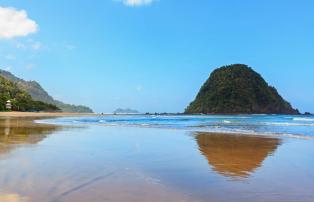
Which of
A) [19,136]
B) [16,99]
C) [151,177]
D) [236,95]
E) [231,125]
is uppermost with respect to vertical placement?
[236,95]

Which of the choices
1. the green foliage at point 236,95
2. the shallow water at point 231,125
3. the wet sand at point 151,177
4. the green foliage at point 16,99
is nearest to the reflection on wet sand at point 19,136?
the wet sand at point 151,177

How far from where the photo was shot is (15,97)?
116m

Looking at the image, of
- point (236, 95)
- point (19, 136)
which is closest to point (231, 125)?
point (19, 136)

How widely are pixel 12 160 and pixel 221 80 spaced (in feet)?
560

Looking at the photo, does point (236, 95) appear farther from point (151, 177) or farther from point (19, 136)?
point (151, 177)

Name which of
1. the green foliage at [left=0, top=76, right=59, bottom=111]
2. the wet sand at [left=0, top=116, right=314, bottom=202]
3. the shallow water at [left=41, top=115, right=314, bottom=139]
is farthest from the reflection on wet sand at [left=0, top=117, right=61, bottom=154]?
the green foliage at [left=0, top=76, right=59, bottom=111]

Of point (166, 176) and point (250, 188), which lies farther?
point (166, 176)

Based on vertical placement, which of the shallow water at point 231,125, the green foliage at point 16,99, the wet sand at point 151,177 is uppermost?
the green foliage at point 16,99

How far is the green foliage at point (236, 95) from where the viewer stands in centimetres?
16825

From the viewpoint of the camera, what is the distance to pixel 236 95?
561ft

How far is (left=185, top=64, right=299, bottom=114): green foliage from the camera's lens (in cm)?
16825

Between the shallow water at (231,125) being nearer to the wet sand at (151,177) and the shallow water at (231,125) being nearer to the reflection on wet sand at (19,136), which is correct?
the reflection on wet sand at (19,136)

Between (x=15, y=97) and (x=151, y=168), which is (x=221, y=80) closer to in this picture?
(x=15, y=97)

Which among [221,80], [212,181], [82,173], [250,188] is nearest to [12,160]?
[82,173]
